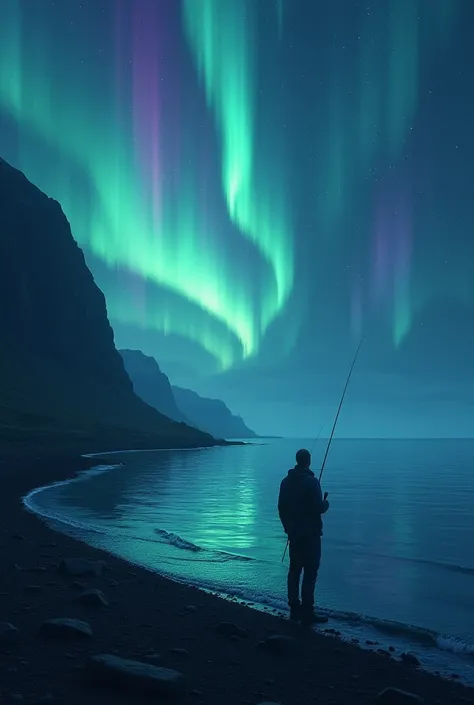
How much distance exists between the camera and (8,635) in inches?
306

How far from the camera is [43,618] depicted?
9.23 meters

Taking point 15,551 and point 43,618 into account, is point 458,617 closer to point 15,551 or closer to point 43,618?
point 43,618

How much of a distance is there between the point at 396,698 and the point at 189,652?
9.46ft

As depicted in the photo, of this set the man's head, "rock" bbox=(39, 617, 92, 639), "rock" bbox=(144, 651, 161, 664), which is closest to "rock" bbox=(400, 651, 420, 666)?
the man's head

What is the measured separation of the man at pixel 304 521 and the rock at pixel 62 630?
399 cm

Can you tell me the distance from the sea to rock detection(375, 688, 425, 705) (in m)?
1.99

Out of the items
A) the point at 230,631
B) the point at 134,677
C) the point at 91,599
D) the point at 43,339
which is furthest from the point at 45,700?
the point at 43,339

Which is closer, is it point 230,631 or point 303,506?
point 230,631

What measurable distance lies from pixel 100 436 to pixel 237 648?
129 metres

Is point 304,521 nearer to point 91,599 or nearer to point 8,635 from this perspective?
point 91,599

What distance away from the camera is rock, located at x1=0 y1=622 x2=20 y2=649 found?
24.9 feet

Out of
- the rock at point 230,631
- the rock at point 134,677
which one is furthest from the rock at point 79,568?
the rock at point 134,677

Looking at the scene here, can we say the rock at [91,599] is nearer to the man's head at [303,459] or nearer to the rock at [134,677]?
the rock at [134,677]

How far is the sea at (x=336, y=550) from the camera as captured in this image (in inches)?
450
